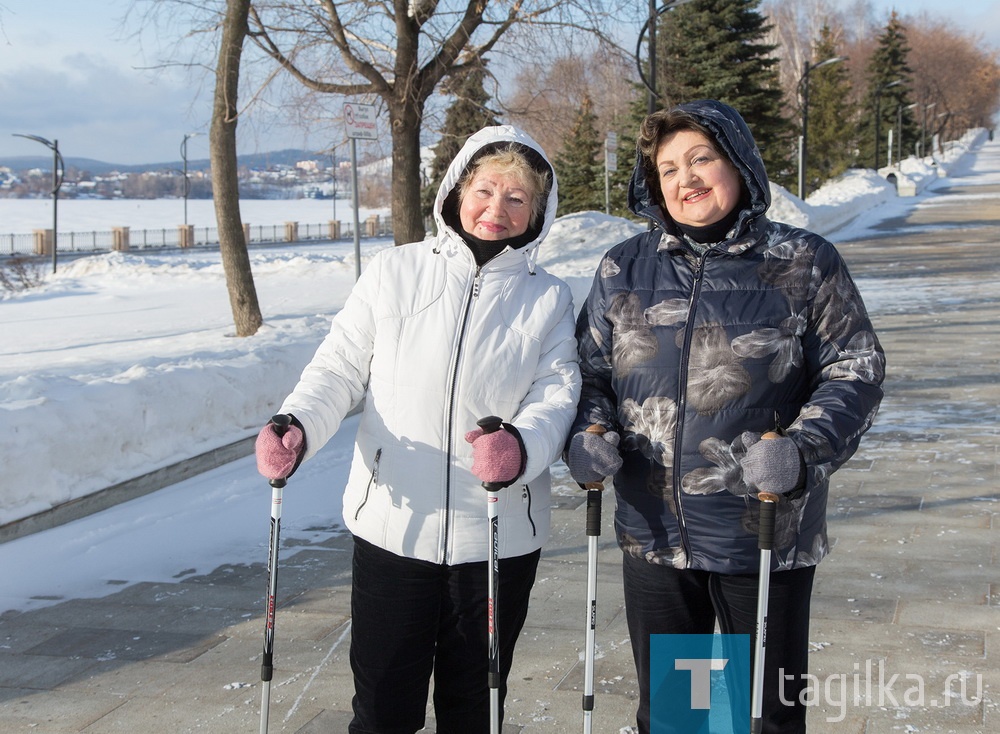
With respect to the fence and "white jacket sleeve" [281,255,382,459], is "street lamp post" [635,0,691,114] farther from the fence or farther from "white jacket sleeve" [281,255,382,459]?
the fence

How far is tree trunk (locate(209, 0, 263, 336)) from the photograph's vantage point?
11.6m

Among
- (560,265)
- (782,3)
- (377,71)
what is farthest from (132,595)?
(782,3)

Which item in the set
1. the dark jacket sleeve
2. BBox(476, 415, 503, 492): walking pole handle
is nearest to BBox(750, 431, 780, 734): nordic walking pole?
the dark jacket sleeve

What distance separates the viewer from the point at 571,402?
2783 millimetres

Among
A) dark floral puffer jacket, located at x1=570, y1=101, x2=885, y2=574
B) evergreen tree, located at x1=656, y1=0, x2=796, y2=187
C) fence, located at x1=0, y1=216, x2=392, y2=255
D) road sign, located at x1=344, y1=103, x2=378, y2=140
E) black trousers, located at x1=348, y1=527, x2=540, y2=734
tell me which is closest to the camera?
dark floral puffer jacket, located at x1=570, y1=101, x2=885, y2=574

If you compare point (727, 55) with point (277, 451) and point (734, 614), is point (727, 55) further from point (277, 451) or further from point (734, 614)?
point (277, 451)

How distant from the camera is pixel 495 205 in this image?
9.37 feet

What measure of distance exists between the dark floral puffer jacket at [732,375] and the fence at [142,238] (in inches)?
1414

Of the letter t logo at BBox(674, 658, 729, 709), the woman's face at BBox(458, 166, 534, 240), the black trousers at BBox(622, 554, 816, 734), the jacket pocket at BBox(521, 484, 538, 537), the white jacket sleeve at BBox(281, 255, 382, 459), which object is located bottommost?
the letter t logo at BBox(674, 658, 729, 709)

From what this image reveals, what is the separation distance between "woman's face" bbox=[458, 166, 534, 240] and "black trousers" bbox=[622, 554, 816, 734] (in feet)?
3.17

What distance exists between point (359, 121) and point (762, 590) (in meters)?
9.22

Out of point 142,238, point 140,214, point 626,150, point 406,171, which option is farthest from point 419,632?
point 140,214

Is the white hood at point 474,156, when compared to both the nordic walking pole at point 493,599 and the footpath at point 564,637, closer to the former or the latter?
the nordic walking pole at point 493,599

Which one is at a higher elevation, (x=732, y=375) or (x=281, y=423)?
(x=732, y=375)
